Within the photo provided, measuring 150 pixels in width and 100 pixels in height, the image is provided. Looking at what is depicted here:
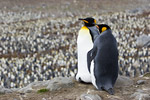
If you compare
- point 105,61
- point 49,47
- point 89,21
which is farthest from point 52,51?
point 105,61

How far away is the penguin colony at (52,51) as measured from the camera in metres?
12.0

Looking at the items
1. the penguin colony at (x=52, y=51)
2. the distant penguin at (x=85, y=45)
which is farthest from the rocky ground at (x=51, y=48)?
the distant penguin at (x=85, y=45)

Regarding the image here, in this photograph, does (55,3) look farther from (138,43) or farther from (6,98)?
(6,98)

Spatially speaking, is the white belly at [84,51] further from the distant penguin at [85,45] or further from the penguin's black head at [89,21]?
the penguin's black head at [89,21]

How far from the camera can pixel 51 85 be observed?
17.5 feet

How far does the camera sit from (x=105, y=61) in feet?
15.6

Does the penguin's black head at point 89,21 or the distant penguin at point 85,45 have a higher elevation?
the penguin's black head at point 89,21

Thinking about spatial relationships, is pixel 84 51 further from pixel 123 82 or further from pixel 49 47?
pixel 49 47

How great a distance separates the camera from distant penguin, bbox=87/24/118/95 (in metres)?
4.75

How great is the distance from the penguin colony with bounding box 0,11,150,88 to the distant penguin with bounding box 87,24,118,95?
690cm

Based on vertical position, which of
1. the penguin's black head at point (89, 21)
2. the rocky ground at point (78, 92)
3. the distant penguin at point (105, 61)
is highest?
the penguin's black head at point (89, 21)

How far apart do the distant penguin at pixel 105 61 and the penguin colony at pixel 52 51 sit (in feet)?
22.6

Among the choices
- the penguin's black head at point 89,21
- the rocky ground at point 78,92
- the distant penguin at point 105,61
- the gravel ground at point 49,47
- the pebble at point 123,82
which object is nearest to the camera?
the rocky ground at point 78,92

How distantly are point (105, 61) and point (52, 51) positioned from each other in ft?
38.7
